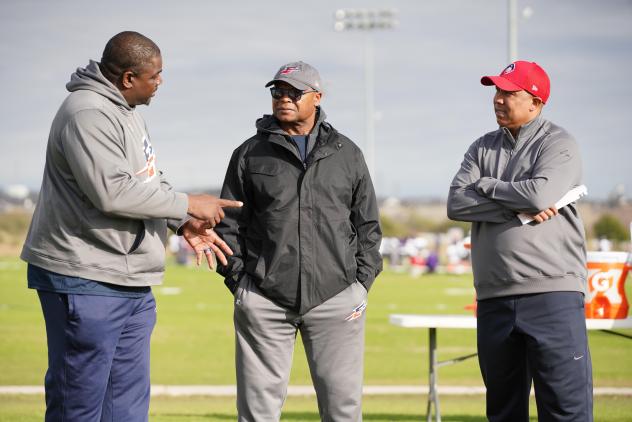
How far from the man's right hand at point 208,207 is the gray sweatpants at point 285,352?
44 centimetres

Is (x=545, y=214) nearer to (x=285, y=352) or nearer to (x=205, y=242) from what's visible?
(x=285, y=352)

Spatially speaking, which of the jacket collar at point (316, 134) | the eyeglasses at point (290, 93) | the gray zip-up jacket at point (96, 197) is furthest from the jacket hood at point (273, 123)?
the gray zip-up jacket at point (96, 197)

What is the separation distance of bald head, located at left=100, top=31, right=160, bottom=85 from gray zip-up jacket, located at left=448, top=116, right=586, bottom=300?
1.96 metres

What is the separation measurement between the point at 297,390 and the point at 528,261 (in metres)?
5.57

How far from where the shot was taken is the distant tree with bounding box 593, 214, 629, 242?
2228 inches

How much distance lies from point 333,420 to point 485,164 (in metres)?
1.70

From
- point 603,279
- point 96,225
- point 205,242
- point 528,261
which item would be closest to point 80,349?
point 96,225

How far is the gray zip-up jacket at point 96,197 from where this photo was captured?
459 cm

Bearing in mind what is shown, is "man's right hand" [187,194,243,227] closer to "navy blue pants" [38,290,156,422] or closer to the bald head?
"navy blue pants" [38,290,156,422]

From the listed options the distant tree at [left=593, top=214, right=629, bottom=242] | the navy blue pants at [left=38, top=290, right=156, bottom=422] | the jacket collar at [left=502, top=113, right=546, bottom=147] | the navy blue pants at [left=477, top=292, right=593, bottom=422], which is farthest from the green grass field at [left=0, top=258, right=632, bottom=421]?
the distant tree at [left=593, top=214, right=629, bottom=242]

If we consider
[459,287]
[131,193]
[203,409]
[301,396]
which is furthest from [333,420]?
[459,287]

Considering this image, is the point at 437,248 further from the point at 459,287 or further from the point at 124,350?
the point at 124,350

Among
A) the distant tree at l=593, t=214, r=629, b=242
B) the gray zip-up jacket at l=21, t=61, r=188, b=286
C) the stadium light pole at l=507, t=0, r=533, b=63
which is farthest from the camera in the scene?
the distant tree at l=593, t=214, r=629, b=242

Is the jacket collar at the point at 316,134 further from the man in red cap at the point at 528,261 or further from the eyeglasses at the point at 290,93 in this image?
the man in red cap at the point at 528,261
